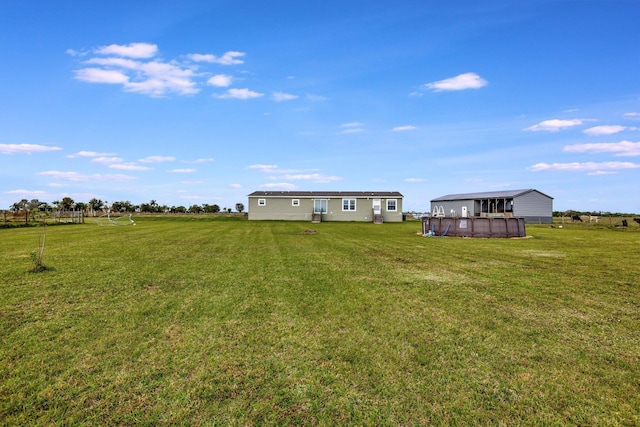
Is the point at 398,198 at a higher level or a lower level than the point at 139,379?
higher

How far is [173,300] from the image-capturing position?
231 inches

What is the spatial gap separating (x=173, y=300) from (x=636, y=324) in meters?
6.91

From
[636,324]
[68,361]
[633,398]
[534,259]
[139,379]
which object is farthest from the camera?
[534,259]

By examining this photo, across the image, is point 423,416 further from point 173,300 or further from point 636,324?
point 173,300

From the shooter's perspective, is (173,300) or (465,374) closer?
(465,374)

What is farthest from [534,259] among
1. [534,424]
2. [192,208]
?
[192,208]

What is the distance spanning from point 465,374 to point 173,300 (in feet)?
15.0

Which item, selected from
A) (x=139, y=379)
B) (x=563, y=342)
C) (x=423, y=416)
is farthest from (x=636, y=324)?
(x=139, y=379)

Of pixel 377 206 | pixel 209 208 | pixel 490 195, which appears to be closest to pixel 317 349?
pixel 377 206

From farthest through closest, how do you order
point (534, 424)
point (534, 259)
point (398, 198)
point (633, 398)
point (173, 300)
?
point (398, 198) < point (534, 259) < point (173, 300) < point (633, 398) < point (534, 424)

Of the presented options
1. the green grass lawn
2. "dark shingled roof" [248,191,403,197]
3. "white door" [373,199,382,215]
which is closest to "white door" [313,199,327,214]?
"dark shingled roof" [248,191,403,197]

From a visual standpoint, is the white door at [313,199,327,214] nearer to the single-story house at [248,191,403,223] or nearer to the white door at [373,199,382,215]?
the single-story house at [248,191,403,223]

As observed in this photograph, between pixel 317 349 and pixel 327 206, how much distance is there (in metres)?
37.8

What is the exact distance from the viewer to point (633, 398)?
3.02 metres
